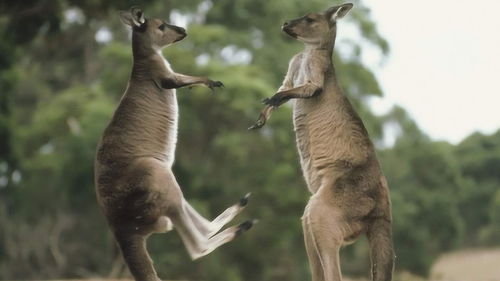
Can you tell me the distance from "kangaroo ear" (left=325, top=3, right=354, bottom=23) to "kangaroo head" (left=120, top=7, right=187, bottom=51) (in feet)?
2.97

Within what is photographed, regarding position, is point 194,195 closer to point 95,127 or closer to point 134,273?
point 95,127

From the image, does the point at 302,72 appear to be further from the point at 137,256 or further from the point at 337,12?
the point at 137,256

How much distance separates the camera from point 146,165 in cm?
539

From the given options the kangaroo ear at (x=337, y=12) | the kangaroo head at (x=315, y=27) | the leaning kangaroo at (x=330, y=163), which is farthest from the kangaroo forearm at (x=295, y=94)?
the kangaroo ear at (x=337, y=12)

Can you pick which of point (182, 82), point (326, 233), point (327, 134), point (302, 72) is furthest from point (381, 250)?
point (182, 82)

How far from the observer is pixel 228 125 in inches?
1027

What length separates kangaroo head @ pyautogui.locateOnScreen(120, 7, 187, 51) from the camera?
5574 millimetres

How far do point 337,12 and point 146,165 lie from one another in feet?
4.87

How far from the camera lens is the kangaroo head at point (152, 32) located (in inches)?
219

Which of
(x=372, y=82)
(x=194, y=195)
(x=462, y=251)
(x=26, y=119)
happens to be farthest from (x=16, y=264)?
(x=462, y=251)

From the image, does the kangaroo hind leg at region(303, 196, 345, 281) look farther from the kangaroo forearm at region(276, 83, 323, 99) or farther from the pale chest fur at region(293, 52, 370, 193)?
the kangaroo forearm at region(276, 83, 323, 99)

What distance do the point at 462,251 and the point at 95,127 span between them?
1605 cm

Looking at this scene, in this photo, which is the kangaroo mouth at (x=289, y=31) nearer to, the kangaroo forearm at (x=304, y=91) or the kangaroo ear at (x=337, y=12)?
the kangaroo ear at (x=337, y=12)

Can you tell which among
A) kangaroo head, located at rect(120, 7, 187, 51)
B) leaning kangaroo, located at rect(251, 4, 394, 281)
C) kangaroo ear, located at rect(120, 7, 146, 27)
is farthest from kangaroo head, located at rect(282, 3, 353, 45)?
kangaroo ear, located at rect(120, 7, 146, 27)
